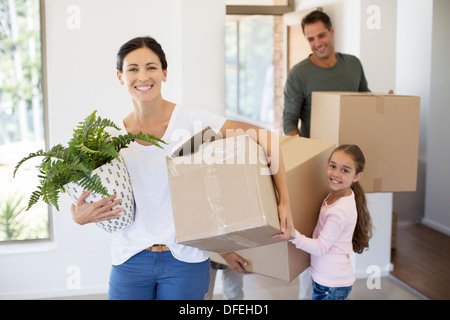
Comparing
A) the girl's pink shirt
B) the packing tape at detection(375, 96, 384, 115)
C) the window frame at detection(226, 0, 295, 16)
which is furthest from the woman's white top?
the window frame at detection(226, 0, 295, 16)

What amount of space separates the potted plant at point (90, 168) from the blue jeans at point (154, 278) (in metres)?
0.13

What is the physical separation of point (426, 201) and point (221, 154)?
294cm

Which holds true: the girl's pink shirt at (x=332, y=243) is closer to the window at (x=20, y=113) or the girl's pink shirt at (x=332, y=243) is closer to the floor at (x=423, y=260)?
the floor at (x=423, y=260)

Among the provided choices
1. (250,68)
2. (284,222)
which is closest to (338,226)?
(284,222)

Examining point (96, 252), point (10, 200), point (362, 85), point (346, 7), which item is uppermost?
point (346, 7)

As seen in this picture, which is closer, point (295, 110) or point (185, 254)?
point (185, 254)

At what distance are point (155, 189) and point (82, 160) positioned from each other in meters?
0.24

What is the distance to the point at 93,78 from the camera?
294 cm

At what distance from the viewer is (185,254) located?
1.50m

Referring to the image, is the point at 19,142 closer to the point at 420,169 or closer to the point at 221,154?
the point at 221,154

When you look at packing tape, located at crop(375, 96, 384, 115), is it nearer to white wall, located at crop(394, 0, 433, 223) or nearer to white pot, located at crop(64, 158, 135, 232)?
white pot, located at crop(64, 158, 135, 232)

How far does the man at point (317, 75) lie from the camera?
271cm

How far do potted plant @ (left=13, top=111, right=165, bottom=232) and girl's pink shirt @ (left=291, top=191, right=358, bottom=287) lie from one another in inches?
25.4
